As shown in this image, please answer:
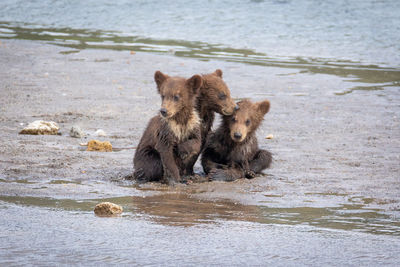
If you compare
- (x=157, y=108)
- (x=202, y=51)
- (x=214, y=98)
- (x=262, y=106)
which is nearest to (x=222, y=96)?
(x=214, y=98)

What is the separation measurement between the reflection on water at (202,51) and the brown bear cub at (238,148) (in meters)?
6.62

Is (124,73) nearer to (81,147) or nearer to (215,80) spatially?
(81,147)

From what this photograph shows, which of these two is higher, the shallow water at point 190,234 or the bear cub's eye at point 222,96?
the bear cub's eye at point 222,96

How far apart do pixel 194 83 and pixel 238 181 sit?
1213 mm

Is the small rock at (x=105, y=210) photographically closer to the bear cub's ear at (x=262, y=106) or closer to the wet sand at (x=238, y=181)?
the wet sand at (x=238, y=181)

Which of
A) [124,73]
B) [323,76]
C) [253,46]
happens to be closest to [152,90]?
[124,73]

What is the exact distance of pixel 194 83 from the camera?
7.79 meters

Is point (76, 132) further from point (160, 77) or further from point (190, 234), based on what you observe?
point (190, 234)

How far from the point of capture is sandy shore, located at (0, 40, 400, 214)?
7430 millimetres

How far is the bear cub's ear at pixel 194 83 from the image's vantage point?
773 cm

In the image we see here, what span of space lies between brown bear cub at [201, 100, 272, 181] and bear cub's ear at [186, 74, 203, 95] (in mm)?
685

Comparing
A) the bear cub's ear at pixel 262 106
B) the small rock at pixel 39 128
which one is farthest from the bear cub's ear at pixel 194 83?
the small rock at pixel 39 128

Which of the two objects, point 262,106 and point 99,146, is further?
point 99,146

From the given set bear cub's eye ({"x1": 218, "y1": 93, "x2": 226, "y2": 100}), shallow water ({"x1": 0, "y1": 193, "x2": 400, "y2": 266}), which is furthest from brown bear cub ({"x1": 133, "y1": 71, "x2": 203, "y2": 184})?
shallow water ({"x1": 0, "y1": 193, "x2": 400, "y2": 266})
